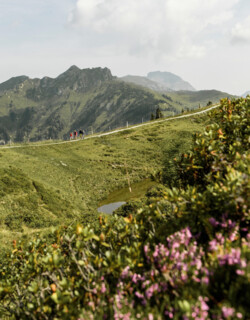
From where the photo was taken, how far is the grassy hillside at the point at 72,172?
3129 centimetres

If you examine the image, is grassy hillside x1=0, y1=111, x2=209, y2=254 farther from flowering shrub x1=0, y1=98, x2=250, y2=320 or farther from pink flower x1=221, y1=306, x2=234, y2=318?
pink flower x1=221, y1=306, x2=234, y2=318

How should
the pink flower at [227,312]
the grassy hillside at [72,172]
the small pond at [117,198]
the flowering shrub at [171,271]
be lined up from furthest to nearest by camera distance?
the small pond at [117,198] < the grassy hillside at [72,172] < the flowering shrub at [171,271] < the pink flower at [227,312]

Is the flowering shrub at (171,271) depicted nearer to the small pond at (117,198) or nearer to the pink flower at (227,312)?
the pink flower at (227,312)

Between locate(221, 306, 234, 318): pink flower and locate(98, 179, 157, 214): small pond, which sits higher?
locate(221, 306, 234, 318): pink flower

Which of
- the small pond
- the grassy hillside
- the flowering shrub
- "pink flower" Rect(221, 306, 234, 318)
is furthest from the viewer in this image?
the small pond

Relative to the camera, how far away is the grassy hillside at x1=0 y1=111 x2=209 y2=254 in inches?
1232

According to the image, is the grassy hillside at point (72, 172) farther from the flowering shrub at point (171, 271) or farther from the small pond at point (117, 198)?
the flowering shrub at point (171, 271)

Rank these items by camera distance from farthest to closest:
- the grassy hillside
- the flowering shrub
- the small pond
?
the small pond → the grassy hillside → the flowering shrub

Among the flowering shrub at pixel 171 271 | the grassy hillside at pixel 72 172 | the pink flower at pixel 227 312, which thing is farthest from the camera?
the grassy hillside at pixel 72 172

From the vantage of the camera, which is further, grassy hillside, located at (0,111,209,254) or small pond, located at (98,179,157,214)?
small pond, located at (98,179,157,214)

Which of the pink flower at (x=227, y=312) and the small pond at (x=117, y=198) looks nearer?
the pink flower at (x=227, y=312)

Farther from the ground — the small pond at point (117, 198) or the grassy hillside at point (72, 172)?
the grassy hillside at point (72, 172)

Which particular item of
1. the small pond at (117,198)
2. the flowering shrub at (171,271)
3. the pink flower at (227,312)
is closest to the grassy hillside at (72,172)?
the small pond at (117,198)

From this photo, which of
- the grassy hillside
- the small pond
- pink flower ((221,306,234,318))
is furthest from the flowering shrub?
the small pond
